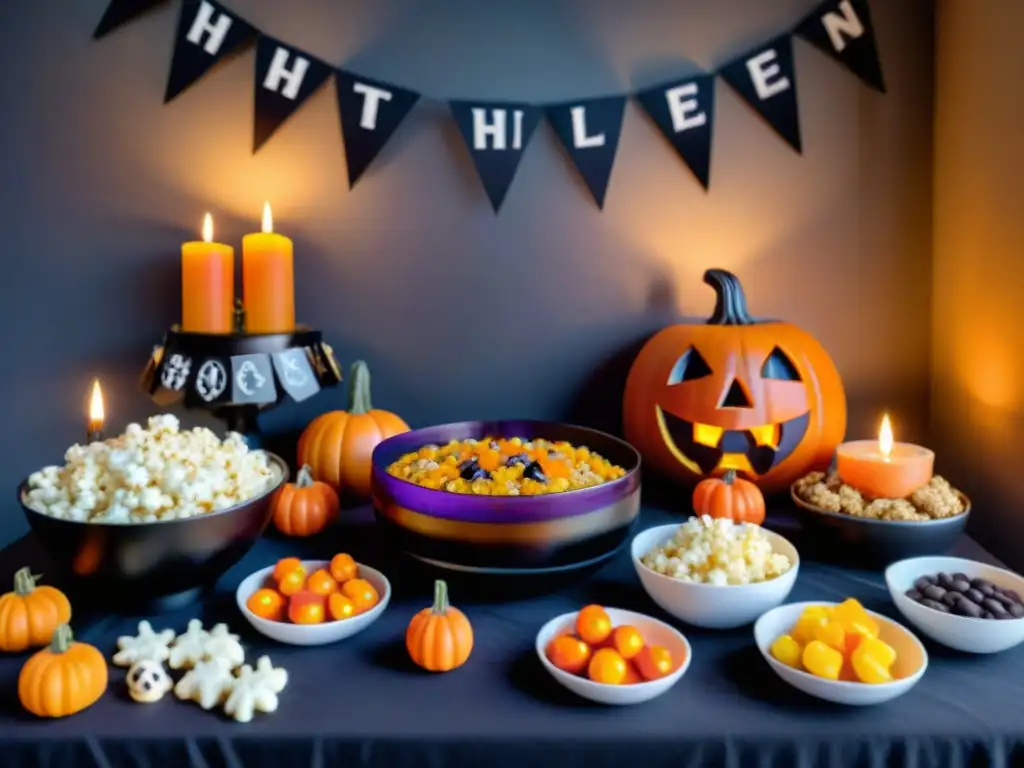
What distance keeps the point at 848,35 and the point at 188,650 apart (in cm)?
149

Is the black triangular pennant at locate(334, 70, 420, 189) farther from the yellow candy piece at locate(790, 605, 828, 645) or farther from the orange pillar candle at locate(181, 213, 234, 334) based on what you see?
the yellow candy piece at locate(790, 605, 828, 645)

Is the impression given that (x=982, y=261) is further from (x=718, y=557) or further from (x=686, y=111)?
(x=718, y=557)

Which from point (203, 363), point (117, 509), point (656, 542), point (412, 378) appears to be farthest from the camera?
point (412, 378)

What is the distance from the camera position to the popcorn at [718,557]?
36.0 inches

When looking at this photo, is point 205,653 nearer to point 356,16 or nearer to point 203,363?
point 203,363

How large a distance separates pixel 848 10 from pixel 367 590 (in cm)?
134

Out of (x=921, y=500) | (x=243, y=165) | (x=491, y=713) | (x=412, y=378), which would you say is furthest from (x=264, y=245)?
(x=921, y=500)

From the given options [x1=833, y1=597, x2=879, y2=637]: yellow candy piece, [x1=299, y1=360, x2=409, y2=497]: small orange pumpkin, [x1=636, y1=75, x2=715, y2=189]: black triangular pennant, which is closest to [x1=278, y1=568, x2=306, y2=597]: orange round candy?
[x1=299, y1=360, x2=409, y2=497]: small orange pumpkin

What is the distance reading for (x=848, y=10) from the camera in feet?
4.65

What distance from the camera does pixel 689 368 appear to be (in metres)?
1.38

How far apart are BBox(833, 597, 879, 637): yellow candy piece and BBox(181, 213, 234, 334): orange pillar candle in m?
1.06

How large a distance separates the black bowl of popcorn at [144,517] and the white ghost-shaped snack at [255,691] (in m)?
0.19

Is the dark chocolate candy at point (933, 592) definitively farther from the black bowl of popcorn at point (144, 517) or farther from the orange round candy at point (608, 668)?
the black bowl of popcorn at point (144, 517)

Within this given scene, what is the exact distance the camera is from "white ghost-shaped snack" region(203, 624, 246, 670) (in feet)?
2.68
